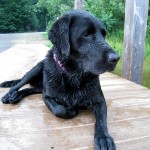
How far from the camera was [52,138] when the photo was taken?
6.15ft

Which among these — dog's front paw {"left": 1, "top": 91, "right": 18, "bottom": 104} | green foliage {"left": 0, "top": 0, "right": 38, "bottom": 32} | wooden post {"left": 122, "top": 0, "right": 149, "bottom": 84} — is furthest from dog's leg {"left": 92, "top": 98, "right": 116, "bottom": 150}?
green foliage {"left": 0, "top": 0, "right": 38, "bottom": 32}

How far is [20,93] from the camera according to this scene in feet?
8.86

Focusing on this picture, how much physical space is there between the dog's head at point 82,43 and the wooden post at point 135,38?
1249 millimetres

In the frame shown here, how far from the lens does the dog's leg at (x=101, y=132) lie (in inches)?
67.9

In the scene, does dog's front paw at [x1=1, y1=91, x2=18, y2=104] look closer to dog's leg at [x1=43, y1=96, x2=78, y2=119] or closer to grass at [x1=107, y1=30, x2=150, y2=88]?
dog's leg at [x1=43, y1=96, x2=78, y2=119]

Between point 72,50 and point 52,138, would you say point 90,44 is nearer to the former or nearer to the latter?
point 72,50

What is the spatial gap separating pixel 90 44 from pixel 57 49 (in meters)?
0.32

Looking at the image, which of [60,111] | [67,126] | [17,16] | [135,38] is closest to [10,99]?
[60,111]

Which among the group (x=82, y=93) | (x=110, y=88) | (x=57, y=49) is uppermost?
(x=57, y=49)

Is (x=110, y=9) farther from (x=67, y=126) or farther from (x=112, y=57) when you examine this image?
(x=67, y=126)

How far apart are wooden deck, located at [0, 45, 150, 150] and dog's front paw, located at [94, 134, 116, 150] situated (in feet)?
0.18

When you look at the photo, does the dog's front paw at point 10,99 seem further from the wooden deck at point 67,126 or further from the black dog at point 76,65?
the black dog at point 76,65

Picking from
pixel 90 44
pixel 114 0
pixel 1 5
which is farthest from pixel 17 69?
pixel 1 5

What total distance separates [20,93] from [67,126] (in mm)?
782
